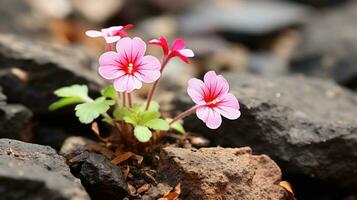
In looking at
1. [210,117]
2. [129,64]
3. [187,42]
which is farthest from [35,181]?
[187,42]

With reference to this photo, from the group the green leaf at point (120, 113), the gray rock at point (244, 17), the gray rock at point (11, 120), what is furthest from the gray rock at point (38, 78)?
the gray rock at point (244, 17)

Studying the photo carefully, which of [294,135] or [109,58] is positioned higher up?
[109,58]

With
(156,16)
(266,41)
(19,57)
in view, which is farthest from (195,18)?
(19,57)

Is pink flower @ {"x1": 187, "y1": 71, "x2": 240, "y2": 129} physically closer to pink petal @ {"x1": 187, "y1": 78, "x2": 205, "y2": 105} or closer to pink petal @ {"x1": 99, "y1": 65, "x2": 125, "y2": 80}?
pink petal @ {"x1": 187, "y1": 78, "x2": 205, "y2": 105}

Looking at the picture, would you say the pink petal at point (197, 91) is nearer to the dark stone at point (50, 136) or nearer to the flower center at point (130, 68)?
the flower center at point (130, 68)

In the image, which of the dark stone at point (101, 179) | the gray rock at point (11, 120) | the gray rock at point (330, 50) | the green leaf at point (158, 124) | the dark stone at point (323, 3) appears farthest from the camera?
the dark stone at point (323, 3)

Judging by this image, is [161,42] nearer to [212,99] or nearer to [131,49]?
[131,49]

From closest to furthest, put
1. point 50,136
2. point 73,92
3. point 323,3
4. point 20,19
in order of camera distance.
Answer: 1. point 73,92
2. point 50,136
3. point 20,19
4. point 323,3
